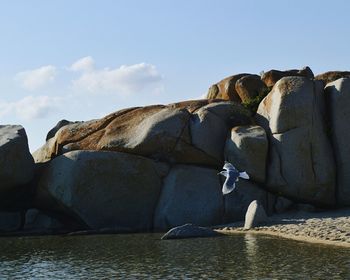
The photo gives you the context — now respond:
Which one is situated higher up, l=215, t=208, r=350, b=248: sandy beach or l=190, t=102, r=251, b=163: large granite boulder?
l=190, t=102, r=251, b=163: large granite boulder

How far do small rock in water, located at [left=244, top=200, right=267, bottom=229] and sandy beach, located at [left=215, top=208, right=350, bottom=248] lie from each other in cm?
36

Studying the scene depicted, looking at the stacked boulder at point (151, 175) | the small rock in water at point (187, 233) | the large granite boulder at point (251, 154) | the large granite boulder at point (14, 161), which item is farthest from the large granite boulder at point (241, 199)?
the large granite boulder at point (14, 161)

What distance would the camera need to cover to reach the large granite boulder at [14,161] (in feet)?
119

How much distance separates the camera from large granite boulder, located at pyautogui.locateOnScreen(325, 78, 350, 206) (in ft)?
118

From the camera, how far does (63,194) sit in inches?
1401

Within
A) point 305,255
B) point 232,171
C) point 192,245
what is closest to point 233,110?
point 232,171

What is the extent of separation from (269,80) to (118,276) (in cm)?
2774

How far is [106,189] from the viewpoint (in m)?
35.9

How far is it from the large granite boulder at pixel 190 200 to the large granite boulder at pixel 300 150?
3.36 metres

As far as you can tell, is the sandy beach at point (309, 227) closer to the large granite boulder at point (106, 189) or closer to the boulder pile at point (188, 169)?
the boulder pile at point (188, 169)

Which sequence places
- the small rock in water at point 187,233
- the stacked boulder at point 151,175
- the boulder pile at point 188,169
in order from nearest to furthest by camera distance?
the small rock in water at point 187,233 → the stacked boulder at point 151,175 → the boulder pile at point 188,169

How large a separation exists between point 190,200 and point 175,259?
483 inches

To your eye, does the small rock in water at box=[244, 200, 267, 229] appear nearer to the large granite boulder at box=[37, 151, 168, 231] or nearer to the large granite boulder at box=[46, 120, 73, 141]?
the large granite boulder at box=[37, 151, 168, 231]

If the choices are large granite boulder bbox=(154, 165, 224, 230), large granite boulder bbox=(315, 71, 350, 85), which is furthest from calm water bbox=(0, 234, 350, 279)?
large granite boulder bbox=(315, 71, 350, 85)
